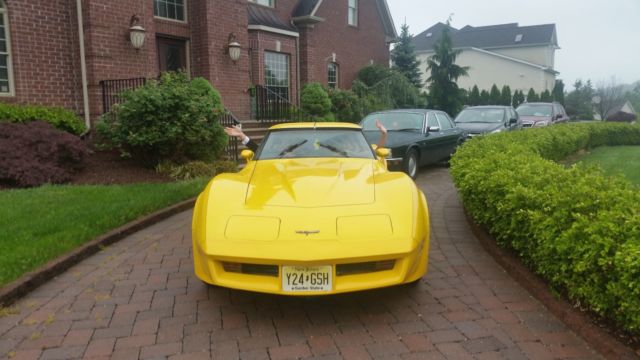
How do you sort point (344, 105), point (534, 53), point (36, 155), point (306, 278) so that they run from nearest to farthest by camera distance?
point (306, 278) < point (36, 155) < point (344, 105) < point (534, 53)

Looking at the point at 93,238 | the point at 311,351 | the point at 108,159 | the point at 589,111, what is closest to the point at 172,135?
the point at 108,159

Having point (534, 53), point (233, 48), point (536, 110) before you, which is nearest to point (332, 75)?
point (233, 48)

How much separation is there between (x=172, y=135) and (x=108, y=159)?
1.94m

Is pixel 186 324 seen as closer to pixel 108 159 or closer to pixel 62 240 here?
pixel 62 240

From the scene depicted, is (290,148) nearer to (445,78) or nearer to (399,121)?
(399,121)

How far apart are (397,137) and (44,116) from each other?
23.4ft

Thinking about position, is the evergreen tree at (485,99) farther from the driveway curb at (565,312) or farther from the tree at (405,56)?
the driveway curb at (565,312)

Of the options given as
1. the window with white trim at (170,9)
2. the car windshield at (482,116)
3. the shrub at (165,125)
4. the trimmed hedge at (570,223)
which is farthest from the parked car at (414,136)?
the window with white trim at (170,9)

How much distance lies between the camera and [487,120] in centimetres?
1516

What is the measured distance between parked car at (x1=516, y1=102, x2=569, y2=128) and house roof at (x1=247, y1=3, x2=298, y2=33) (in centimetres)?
911

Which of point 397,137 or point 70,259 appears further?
point 397,137

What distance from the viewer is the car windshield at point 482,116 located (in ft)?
49.6

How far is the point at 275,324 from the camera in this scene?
3.64m

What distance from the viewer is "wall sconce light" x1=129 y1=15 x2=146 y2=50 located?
1209 centimetres
